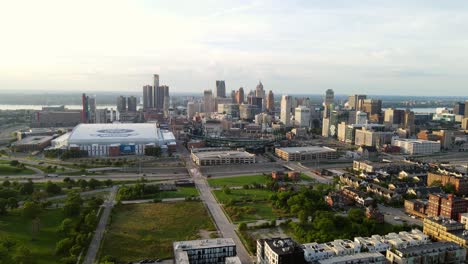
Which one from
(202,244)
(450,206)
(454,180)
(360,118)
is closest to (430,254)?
(450,206)

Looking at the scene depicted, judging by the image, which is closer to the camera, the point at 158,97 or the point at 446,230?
the point at 446,230

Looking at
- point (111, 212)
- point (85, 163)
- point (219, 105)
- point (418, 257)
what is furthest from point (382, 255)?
point (219, 105)

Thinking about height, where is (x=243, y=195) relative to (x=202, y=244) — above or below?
below

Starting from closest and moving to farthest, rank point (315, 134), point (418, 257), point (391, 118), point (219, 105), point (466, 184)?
point (418, 257) → point (466, 184) → point (315, 134) → point (391, 118) → point (219, 105)

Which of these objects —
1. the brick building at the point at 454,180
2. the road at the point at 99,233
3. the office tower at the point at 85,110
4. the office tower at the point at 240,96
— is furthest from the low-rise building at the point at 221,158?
the office tower at the point at 240,96

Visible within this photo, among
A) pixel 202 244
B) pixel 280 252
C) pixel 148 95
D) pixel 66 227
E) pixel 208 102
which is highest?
pixel 148 95

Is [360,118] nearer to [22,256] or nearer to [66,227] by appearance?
[66,227]

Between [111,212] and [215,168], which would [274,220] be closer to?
[111,212]
